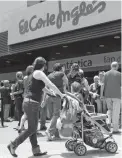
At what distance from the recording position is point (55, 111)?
752 centimetres

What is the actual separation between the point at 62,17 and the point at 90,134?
8.31m

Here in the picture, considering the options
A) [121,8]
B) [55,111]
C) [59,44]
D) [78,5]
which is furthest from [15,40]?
[55,111]

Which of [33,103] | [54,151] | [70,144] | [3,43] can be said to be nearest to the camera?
[33,103]

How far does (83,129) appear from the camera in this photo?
229 inches

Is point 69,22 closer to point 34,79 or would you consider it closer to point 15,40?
point 15,40

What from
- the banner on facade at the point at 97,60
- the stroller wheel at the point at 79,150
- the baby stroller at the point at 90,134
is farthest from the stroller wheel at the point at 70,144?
the banner on facade at the point at 97,60

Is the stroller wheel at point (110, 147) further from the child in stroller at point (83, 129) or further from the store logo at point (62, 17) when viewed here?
the store logo at point (62, 17)

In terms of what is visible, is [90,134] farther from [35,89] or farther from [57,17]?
[57,17]

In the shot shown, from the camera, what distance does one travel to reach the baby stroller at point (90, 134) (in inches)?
226

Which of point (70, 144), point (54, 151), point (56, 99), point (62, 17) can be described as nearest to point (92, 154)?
point (70, 144)

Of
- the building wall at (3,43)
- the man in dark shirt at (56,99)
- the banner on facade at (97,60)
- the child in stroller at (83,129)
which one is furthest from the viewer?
the building wall at (3,43)

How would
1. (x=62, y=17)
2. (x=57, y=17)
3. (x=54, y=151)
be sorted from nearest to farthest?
(x=54, y=151) → (x=62, y=17) → (x=57, y=17)

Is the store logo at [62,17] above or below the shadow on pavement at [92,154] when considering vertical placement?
above

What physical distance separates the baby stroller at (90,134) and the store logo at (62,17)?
21.6 ft
